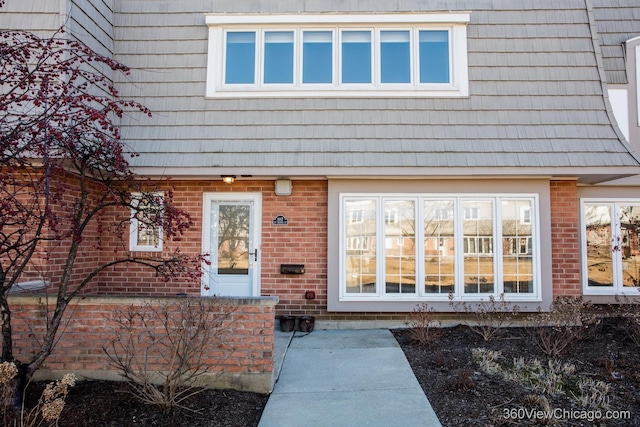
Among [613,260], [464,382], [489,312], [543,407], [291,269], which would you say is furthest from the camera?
[613,260]

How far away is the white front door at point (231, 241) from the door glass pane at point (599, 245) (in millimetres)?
5720

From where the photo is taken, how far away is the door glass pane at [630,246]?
740 cm

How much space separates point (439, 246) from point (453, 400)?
10.6ft

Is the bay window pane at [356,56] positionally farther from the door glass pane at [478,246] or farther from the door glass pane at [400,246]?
the door glass pane at [478,246]

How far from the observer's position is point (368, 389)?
4.45 m

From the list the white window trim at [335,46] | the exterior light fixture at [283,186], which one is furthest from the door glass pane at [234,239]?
the white window trim at [335,46]

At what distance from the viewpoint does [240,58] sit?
736cm

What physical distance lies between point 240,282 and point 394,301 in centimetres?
258

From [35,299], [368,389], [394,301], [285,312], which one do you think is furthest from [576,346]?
[35,299]

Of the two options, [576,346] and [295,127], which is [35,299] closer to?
[295,127]

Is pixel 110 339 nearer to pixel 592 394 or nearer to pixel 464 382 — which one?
pixel 464 382

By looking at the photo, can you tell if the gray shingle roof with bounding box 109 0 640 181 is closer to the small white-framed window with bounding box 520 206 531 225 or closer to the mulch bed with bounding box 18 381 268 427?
the small white-framed window with bounding box 520 206 531 225

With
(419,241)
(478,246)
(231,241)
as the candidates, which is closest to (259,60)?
(231,241)

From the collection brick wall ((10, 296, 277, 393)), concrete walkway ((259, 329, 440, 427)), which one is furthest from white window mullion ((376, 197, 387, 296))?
brick wall ((10, 296, 277, 393))
